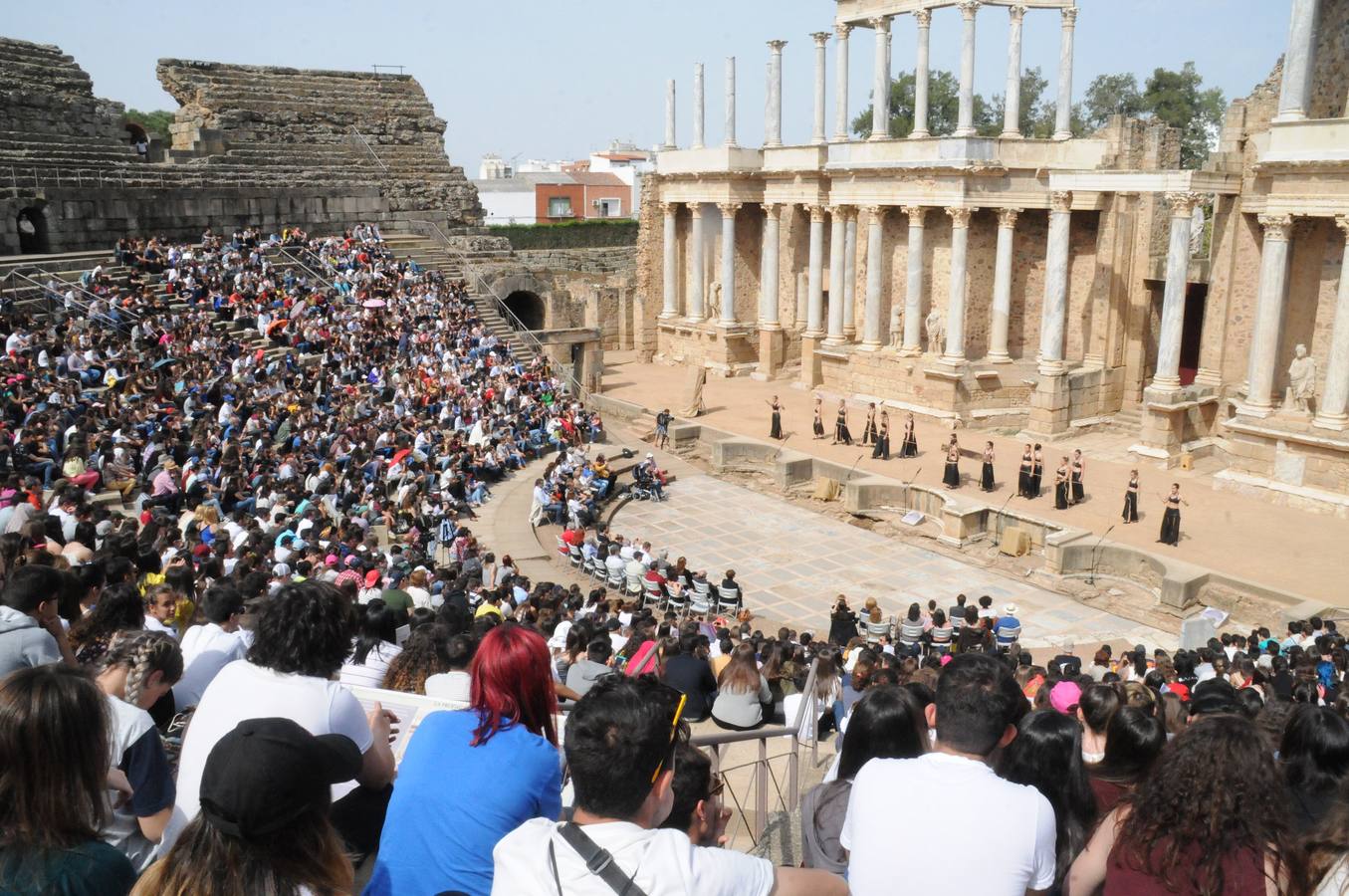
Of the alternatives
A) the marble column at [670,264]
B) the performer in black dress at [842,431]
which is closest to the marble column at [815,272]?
the marble column at [670,264]

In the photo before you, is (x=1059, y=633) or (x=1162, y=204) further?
(x=1162, y=204)

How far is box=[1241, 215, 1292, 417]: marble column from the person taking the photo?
21.9m

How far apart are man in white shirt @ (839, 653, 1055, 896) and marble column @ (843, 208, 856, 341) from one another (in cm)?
3016

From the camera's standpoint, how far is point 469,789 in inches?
137

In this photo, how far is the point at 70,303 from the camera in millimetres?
20812

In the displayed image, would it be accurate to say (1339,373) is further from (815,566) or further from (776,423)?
(776,423)

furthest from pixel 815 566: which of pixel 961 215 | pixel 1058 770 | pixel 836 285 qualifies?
pixel 836 285

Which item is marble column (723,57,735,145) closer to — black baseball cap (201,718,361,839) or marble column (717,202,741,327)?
marble column (717,202,741,327)

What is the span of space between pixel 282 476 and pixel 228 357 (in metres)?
6.78

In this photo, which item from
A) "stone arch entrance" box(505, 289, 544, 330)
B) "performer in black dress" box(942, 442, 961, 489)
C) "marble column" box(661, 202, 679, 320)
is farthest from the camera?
"marble column" box(661, 202, 679, 320)

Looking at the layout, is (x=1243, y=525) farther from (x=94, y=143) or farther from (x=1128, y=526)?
(x=94, y=143)

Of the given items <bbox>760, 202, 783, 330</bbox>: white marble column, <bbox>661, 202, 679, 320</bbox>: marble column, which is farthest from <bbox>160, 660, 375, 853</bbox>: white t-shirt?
<bbox>661, 202, 679, 320</bbox>: marble column

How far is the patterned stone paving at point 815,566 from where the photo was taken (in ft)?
53.6

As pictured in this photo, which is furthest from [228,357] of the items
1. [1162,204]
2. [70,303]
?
[1162,204]
